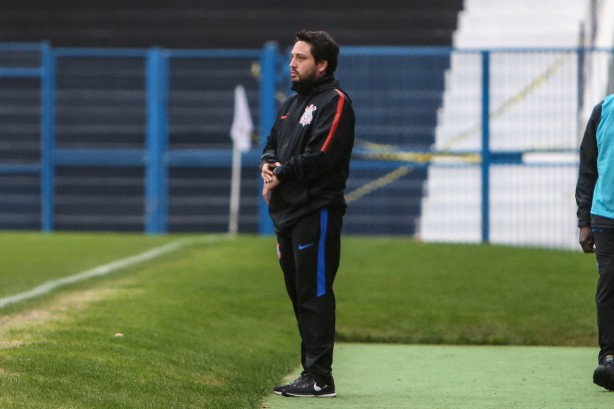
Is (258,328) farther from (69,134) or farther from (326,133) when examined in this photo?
(69,134)

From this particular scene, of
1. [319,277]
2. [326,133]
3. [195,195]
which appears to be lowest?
[195,195]

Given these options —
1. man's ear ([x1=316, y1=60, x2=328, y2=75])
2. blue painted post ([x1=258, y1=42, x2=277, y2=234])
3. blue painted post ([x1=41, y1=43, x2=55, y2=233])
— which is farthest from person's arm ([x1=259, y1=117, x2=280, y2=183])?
blue painted post ([x1=41, y1=43, x2=55, y2=233])

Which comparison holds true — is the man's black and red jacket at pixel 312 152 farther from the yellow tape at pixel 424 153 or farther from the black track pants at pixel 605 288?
the yellow tape at pixel 424 153

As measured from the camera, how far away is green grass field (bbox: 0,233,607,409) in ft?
22.3

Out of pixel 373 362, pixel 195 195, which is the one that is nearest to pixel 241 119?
pixel 195 195

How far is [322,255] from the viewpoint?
7023mm

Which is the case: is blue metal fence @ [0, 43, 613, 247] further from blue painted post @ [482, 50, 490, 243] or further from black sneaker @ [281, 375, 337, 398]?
black sneaker @ [281, 375, 337, 398]

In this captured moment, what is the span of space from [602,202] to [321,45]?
1.69 m

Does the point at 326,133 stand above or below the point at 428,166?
above

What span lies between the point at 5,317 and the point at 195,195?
13.4 meters

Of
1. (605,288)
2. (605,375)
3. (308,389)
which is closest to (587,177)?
(605,288)

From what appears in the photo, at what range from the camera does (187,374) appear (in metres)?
7.32

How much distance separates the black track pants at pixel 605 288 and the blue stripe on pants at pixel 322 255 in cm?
149

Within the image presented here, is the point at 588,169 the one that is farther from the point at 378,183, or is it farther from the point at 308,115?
the point at 378,183
